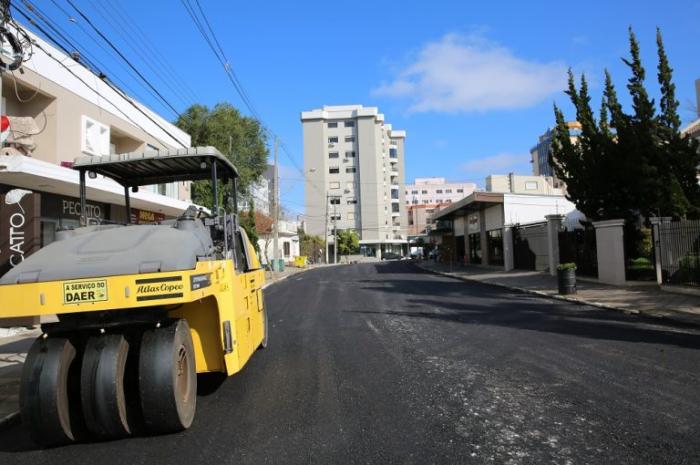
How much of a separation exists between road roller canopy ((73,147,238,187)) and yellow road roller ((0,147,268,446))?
127cm

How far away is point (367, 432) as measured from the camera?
15.9ft

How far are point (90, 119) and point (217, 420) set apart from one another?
49.8 ft

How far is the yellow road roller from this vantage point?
446 cm

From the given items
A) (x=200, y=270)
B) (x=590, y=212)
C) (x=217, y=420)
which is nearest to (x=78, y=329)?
(x=200, y=270)

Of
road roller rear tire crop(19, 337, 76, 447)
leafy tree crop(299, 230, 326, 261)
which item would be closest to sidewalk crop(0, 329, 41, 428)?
road roller rear tire crop(19, 337, 76, 447)

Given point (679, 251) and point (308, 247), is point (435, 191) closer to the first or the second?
point (308, 247)

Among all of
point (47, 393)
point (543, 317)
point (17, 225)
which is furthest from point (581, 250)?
point (47, 393)

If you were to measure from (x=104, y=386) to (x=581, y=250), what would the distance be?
20980 millimetres

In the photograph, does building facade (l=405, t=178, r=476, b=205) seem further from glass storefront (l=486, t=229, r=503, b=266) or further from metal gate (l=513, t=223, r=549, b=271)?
metal gate (l=513, t=223, r=549, b=271)

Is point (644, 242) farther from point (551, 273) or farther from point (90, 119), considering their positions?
point (90, 119)

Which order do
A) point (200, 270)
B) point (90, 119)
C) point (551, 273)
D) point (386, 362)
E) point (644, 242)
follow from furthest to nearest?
1. point (551, 273)
2. point (644, 242)
3. point (90, 119)
4. point (386, 362)
5. point (200, 270)

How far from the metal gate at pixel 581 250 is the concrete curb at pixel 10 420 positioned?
19610 millimetres

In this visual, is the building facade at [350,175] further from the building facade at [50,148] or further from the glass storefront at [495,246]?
the building facade at [50,148]

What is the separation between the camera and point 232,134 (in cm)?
4181
